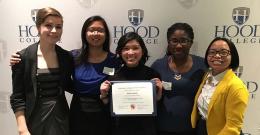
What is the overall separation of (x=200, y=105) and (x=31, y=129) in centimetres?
111

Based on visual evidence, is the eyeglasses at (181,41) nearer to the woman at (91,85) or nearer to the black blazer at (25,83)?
the woman at (91,85)

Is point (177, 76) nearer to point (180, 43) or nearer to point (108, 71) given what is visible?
point (180, 43)

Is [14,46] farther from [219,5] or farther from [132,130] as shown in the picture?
[219,5]

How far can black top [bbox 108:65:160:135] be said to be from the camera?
1840 millimetres

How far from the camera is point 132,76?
1.88 m

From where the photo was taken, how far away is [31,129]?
1739mm

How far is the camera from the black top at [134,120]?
1.84 meters

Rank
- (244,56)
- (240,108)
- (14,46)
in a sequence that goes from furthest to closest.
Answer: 1. (14,46)
2. (244,56)
3. (240,108)

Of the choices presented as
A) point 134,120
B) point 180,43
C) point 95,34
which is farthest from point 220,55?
point 95,34

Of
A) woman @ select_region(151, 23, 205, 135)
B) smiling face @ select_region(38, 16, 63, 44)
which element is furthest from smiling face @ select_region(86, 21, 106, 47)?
woman @ select_region(151, 23, 205, 135)

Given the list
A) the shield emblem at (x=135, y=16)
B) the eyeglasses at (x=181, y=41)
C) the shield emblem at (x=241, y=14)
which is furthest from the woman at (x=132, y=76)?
the shield emblem at (x=241, y=14)

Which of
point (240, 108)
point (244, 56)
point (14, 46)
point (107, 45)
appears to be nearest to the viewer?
point (240, 108)

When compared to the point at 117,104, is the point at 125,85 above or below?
above

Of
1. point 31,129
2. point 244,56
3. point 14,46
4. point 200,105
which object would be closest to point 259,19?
point 244,56
